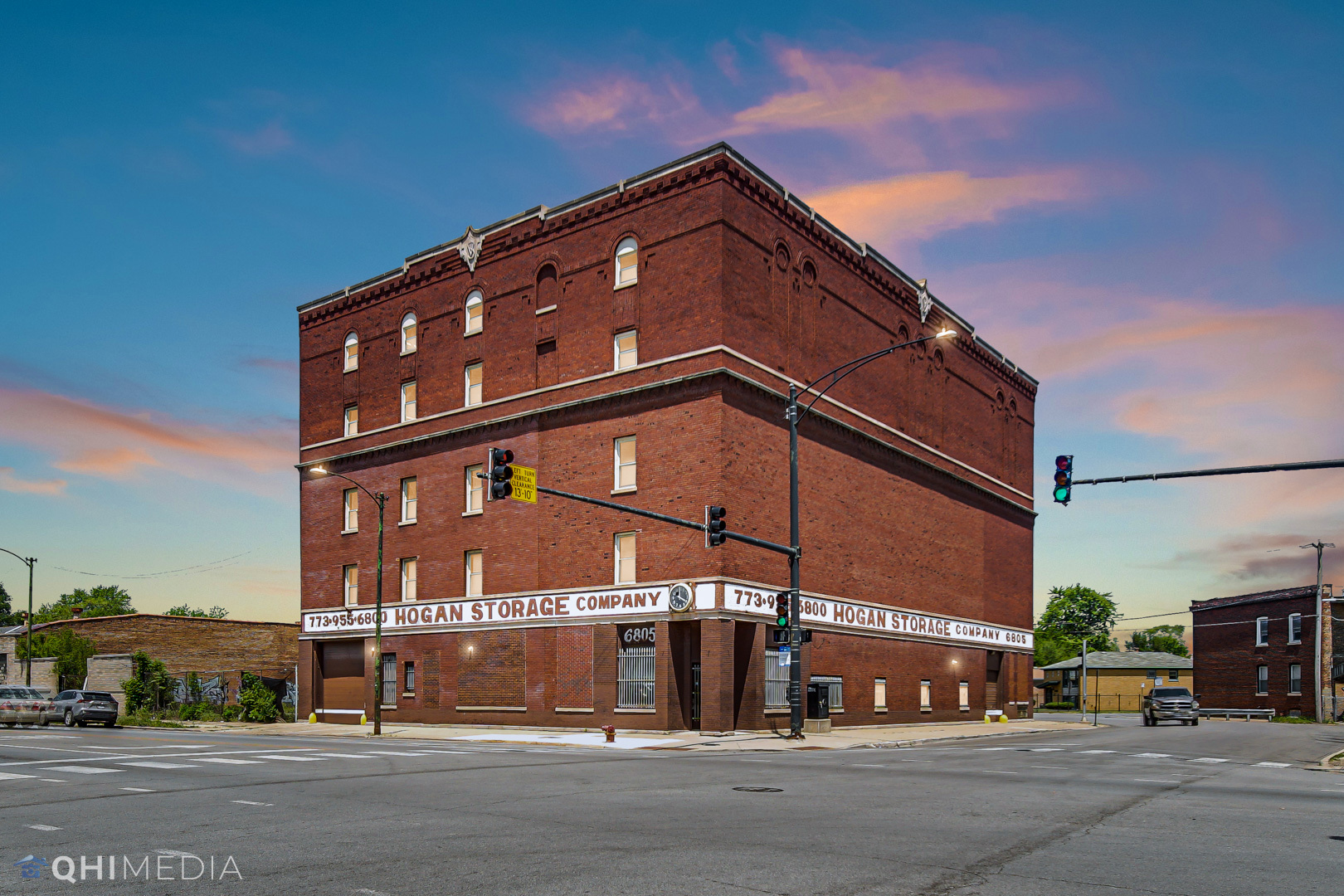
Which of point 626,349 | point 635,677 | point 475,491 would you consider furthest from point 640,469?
point 475,491

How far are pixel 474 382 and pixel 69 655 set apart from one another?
35160mm

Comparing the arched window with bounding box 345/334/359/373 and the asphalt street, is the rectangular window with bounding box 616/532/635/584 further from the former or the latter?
the arched window with bounding box 345/334/359/373

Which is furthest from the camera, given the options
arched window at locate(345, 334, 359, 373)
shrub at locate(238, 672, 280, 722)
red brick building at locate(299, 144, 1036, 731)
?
arched window at locate(345, 334, 359, 373)

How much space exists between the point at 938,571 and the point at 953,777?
34859mm

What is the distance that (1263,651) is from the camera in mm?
78625

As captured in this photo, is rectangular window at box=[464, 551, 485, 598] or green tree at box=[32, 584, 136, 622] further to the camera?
green tree at box=[32, 584, 136, 622]

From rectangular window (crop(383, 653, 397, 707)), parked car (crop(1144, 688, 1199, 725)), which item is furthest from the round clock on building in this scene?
parked car (crop(1144, 688, 1199, 725))

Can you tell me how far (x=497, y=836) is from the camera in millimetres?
11070

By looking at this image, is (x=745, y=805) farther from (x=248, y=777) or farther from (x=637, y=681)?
(x=637, y=681)

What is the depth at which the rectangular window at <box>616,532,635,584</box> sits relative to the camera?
39094 mm

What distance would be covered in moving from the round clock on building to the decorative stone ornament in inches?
719

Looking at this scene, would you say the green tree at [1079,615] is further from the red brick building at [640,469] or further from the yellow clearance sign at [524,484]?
the yellow clearance sign at [524,484]

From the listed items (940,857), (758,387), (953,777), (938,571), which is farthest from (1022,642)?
(940,857)

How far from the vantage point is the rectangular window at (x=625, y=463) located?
39562 millimetres
